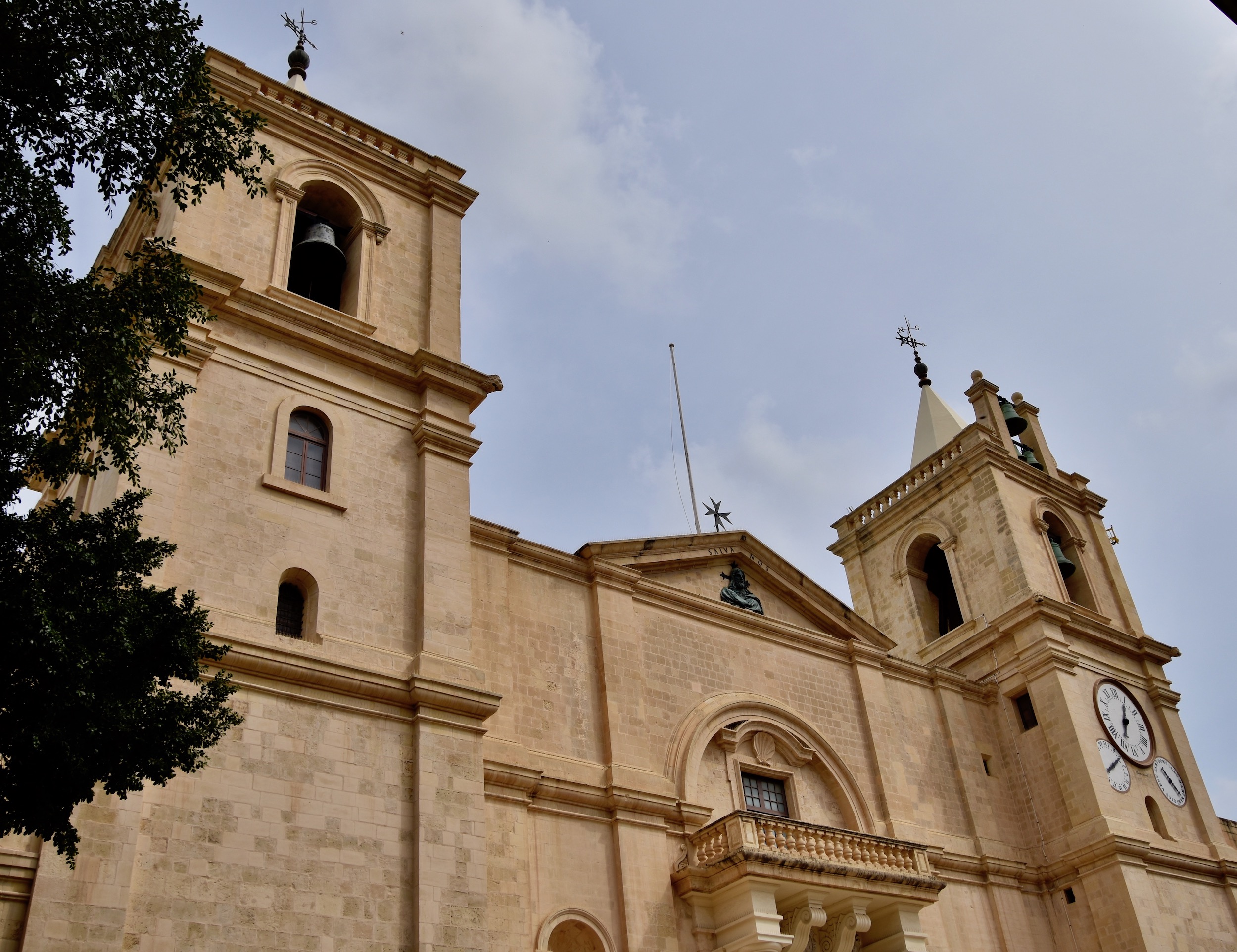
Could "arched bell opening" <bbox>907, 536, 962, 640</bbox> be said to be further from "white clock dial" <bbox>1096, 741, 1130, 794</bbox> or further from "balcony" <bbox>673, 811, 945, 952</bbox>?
"balcony" <bbox>673, 811, 945, 952</bbox>

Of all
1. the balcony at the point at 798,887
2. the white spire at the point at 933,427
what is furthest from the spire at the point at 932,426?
the balcony at the point at 798,887

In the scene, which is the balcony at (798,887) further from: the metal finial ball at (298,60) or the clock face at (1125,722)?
the metal finial ball at (298,60)

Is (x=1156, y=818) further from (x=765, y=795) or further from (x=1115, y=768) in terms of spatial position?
(x=765, y=795)

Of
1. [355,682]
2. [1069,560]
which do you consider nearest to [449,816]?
[355,682]

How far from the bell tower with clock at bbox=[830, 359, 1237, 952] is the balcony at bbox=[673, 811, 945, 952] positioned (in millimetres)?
4171

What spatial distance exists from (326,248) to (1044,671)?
16.1 meters

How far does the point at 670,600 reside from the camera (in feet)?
67.3

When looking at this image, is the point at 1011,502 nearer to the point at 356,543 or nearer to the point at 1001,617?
the point at 1001,617

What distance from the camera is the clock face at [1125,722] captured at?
957 inches

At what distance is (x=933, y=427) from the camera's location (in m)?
31.4

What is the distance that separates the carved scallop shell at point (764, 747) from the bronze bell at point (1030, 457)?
12.4m

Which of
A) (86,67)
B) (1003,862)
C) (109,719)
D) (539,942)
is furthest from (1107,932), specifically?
(86,67)

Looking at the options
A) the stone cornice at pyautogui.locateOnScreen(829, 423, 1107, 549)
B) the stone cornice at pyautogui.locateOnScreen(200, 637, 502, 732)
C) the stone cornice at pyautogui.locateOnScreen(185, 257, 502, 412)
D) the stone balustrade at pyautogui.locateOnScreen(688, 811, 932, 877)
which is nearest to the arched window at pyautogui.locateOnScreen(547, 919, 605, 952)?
the stone balustrade at pyautogui.locateOnScreen(688, 811, 932, 877)

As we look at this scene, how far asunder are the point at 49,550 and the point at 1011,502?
21962 mm
